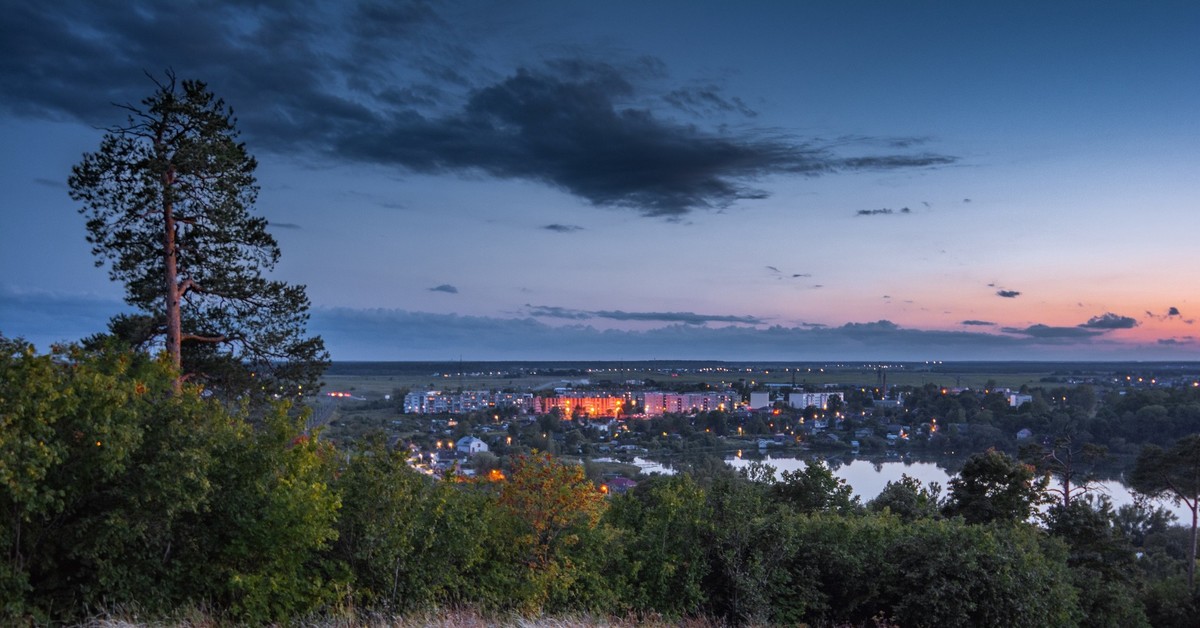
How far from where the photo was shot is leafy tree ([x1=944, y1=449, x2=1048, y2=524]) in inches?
838

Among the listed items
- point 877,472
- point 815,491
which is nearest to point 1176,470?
point 815,491

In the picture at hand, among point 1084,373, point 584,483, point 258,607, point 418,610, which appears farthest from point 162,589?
point 1084,373

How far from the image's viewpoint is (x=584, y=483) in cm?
1169

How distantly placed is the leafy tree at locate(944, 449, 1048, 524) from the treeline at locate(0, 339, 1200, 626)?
169 inches

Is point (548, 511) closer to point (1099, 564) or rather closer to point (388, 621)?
point (388, 621)

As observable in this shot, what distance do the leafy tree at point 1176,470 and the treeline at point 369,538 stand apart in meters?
16.7

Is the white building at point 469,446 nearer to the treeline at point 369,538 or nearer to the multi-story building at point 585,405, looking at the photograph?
the treeline at point 369,538

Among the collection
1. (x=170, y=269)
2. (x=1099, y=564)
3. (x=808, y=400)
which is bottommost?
(x=808, y=400)

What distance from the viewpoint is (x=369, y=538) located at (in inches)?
374

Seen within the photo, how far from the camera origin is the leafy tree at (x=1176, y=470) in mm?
29219

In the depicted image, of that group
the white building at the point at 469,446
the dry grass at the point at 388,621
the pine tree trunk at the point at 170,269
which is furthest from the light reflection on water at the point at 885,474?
the dry grass at the point at 388,621

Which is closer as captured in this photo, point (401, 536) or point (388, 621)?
point (388, 621)

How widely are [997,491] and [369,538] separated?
18.1m

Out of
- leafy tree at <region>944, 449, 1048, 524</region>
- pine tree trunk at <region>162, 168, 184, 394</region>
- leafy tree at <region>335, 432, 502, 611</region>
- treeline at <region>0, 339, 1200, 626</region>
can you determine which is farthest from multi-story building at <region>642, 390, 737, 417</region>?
leafy tree at <region>335, 432, 502, 611</region>
